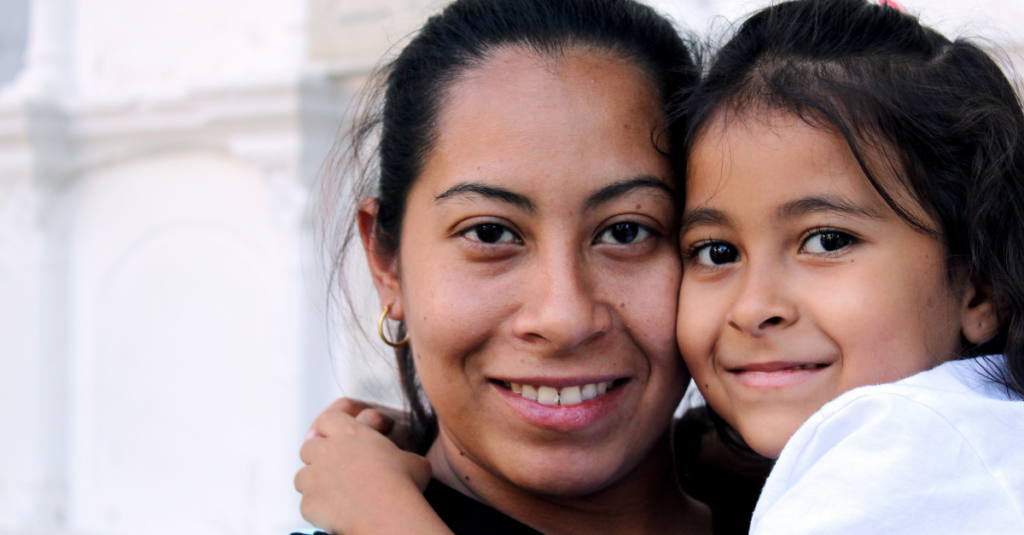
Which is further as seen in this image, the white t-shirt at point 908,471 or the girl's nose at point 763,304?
the girl's nose at point 763,304

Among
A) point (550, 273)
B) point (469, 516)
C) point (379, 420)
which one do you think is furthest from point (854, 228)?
point (379, 420)

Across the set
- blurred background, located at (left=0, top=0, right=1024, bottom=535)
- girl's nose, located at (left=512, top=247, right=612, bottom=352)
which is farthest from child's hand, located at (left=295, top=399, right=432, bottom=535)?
blurred background, located at (left=0, top=0, right=1024, bottom=535)

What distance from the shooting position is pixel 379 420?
1.76 m

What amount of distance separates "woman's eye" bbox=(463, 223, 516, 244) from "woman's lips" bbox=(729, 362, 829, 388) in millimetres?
428

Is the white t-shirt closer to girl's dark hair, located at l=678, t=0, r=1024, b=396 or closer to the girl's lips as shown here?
girl's dark hair, located at l=678, t=0, r=1024, b=396

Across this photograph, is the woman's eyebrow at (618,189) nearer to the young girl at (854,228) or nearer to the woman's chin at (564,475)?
the young girl at (854,228)

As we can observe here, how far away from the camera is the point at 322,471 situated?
156 cm

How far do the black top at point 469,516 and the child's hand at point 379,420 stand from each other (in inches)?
10.5

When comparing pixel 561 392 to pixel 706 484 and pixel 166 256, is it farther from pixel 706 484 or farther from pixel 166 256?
pixel 166 256

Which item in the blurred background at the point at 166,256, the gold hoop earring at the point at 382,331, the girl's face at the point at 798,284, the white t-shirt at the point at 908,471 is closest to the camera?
the white t-shirt at the point at 908,471

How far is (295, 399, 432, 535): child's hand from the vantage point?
4.59 ft

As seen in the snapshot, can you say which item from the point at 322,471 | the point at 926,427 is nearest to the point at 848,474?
the point at 926,427

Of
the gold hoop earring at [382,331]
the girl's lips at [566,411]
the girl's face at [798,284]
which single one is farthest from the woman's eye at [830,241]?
the gold hoop earring at [382,331]

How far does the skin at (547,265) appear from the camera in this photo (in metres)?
1.31
